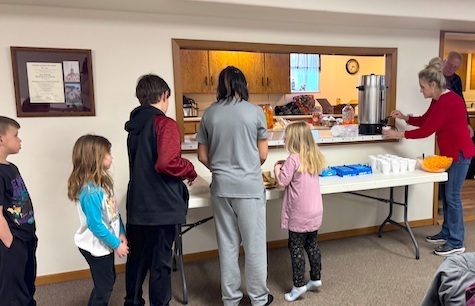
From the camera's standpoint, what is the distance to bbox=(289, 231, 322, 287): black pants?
226 cm

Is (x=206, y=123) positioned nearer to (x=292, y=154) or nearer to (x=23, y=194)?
(x=292, y=154)

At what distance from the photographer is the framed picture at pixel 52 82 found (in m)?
2.39

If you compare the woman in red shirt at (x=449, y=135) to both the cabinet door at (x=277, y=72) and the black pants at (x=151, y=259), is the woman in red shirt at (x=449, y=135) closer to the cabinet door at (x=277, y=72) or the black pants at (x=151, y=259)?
the black pants at (x=151, y=259)

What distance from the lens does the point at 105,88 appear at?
258cm

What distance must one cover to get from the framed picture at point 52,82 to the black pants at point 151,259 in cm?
106

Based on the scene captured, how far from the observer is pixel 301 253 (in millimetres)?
2279

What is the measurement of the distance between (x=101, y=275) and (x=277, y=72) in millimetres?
4743

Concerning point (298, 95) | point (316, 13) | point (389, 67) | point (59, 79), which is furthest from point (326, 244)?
point (298, 95)

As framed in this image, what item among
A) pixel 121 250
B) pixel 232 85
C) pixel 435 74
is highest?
pixel 435 74

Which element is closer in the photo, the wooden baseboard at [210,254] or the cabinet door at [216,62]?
the wooden baseboard at [210,254]

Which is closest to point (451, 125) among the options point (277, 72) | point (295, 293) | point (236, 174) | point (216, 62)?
point (295, 293)

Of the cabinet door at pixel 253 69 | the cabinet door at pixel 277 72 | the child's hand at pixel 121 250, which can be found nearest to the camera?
the child's hand at pixel 121 250

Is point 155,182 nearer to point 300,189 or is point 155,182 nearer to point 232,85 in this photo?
point 232,85

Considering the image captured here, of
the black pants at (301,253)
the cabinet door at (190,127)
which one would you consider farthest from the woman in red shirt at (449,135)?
the cabinet door at (190,127)
